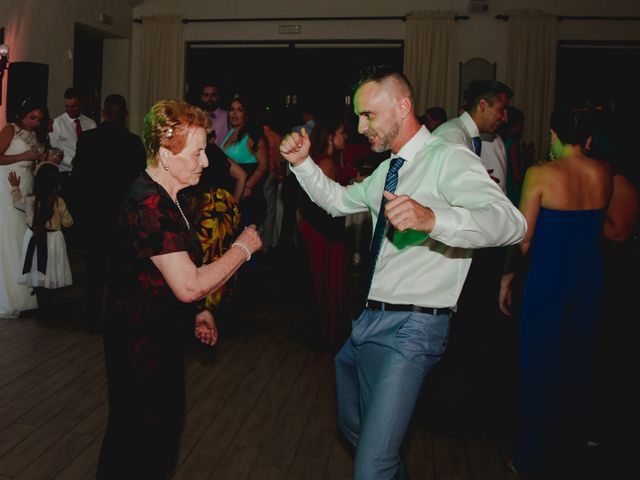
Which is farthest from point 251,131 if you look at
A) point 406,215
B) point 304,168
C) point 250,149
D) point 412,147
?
point 406,215

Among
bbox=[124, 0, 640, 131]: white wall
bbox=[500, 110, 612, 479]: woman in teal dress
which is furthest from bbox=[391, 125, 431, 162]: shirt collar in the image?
bbox=[124, 0, 640, 131]: white wall

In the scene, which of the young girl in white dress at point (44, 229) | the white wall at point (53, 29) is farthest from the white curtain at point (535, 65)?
the young girl in white dress at point (44, 229)

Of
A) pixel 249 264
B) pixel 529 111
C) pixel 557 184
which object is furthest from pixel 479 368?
pixel 529 111

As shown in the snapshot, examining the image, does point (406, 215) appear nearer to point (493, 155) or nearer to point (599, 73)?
point (493, 155)

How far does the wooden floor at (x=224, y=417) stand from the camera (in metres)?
2.82

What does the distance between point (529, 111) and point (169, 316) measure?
8572mm

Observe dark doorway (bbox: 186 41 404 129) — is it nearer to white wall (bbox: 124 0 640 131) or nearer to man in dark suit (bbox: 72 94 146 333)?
white wall (bbox: 124 0 640 131)

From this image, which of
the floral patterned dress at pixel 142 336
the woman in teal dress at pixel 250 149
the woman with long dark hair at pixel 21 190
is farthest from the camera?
the woman in teal dress at pixel 250 149

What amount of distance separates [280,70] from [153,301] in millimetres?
9083

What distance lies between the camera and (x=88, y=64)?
9.99 meters

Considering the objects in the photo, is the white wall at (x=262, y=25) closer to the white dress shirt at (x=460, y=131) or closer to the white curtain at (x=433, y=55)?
the white curtain at (x=433, y=55)

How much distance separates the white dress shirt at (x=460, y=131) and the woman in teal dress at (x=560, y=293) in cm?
57

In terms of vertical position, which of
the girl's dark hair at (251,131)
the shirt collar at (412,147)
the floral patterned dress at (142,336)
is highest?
the girl's dark hair at (251,131)

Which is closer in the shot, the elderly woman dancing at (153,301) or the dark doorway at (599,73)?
the elderly woman dancing at (153,301)
